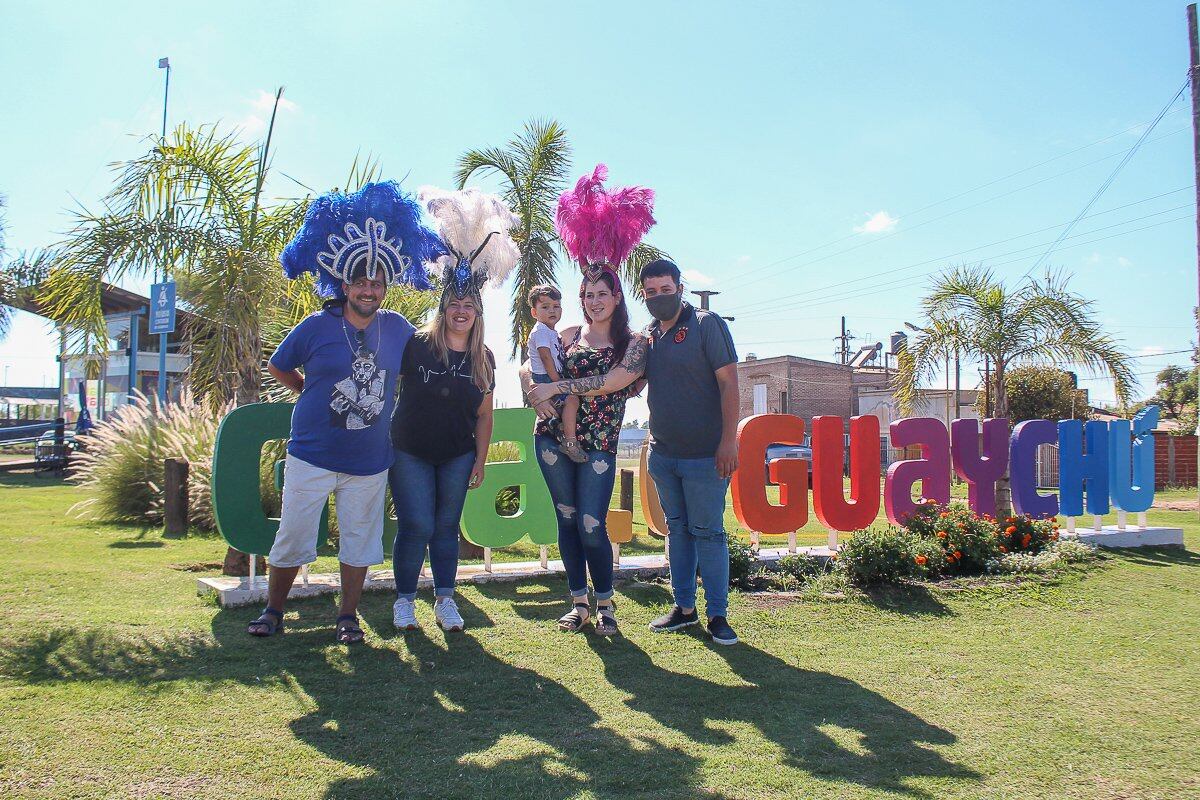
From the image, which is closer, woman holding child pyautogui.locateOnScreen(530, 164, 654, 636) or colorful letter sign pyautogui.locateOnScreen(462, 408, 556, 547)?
woman holding child pyautogui.locateOnScreen(530, 164, 654, 636)

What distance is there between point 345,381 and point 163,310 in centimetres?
1141

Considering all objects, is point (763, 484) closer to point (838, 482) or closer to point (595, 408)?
point (838, 482)

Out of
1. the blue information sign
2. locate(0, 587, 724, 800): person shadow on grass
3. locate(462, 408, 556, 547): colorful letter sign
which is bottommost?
locate(0, 587, 724, 800): person shadow on grass

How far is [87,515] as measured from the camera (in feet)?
30.4

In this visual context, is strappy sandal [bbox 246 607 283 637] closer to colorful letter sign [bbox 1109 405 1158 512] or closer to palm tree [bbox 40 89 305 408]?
palm tree [bbox 40 89 305 408]

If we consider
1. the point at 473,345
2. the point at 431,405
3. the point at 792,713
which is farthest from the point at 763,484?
the point at 792,713

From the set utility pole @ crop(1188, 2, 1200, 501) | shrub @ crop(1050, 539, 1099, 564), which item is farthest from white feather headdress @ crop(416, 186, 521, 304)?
utility pole @ crop(1188, 2, 1200, 501)

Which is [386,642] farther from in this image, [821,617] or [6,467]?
[6,467]

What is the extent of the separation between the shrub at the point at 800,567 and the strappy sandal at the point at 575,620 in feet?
7.15

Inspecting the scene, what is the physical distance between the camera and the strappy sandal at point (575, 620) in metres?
4.40

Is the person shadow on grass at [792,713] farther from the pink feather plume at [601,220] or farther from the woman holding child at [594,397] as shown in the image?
the pink feather plume at [601,220]

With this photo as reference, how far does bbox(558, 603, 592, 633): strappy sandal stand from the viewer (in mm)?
4398

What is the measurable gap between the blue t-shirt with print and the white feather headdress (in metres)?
0.61

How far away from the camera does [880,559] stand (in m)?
5.57
